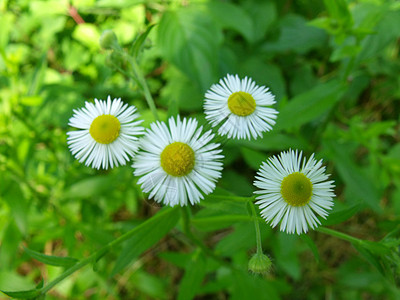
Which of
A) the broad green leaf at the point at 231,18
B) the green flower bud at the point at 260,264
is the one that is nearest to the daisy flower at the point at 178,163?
the green flower bud at the point at 260,264

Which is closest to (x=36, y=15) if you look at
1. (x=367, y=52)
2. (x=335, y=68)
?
(x=367, y=52)

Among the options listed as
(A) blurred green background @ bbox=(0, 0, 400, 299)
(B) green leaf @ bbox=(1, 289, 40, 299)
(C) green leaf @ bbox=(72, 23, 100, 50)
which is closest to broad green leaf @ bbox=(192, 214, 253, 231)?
(A) blurred green background @ bbox=(0, 0, 400, 299)

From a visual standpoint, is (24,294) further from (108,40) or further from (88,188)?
(88,188)

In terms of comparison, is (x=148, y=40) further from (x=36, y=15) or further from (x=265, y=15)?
(x=265, y=15)

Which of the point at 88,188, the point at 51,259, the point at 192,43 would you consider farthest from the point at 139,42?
the point at 88,188

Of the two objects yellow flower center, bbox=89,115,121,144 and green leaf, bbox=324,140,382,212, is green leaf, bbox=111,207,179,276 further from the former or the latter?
green leaf, bbox=324,140,382,212

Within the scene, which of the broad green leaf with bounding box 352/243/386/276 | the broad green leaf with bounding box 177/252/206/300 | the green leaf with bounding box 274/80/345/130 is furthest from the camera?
the green leaf with bounding box 274/80/345/130

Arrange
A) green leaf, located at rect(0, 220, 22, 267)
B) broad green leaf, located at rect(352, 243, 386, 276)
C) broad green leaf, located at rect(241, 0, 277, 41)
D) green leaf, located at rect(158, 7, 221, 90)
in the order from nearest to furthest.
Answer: broad green leaf, located at rect(352, 243, 386, 276) < green leaf, located at rect(0, 220, 22, 267) < green leaf, located at rect(158, 7, 221, 90) < broad green leaf, located at rect(241, 0, 277, 41)
